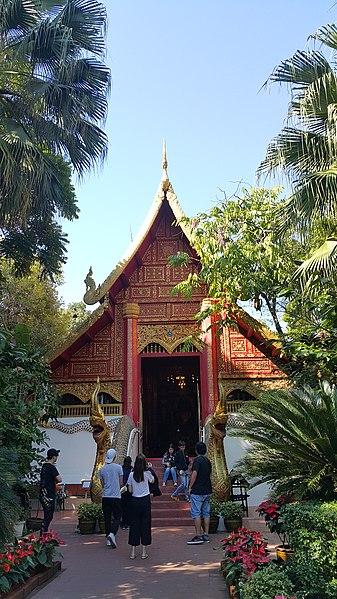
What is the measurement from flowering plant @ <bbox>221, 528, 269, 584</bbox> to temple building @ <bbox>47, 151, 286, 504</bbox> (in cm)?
755

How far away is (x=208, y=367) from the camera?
13.6 meters

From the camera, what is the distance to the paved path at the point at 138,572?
16.9 ft

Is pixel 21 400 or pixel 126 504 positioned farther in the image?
pixel 21 400

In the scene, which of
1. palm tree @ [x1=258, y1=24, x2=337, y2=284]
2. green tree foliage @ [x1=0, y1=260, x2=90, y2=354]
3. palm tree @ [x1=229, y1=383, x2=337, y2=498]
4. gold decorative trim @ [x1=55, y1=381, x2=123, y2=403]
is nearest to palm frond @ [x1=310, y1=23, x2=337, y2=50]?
palm tree @ [x1=258, y1=24, x2=337, y2=284]

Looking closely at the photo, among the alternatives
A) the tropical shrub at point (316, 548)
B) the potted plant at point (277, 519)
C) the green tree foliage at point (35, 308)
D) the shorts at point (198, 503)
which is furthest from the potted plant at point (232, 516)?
the green tree foliage at point (35, 308)

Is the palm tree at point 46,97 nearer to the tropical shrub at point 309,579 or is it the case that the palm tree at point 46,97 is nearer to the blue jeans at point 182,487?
the blue jeans at point 182,487

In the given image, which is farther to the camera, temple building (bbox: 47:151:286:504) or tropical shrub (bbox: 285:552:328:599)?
temple building (bbox: 47:151:286:504)

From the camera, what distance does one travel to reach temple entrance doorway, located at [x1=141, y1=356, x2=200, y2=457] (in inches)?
698

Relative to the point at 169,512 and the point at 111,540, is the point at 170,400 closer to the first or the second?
the point at 169,512

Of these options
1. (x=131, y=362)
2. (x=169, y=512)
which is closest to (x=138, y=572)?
(x=169, y=512)

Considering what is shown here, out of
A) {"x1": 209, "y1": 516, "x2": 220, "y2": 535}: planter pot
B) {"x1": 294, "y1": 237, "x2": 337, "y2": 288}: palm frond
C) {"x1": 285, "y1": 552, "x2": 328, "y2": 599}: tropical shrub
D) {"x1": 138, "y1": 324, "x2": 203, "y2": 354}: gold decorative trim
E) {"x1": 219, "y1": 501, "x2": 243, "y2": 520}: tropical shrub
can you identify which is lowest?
{"x1": 285, "y1": 552, "x2": 328, "y2": 599}: tropical shrub

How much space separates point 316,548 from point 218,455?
5.71m

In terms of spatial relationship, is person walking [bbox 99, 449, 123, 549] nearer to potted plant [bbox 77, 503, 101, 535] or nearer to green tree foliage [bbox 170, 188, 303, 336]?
potted plant [bbox 77, 503, 101, 535]

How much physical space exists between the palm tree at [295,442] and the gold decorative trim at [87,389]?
8.27m
